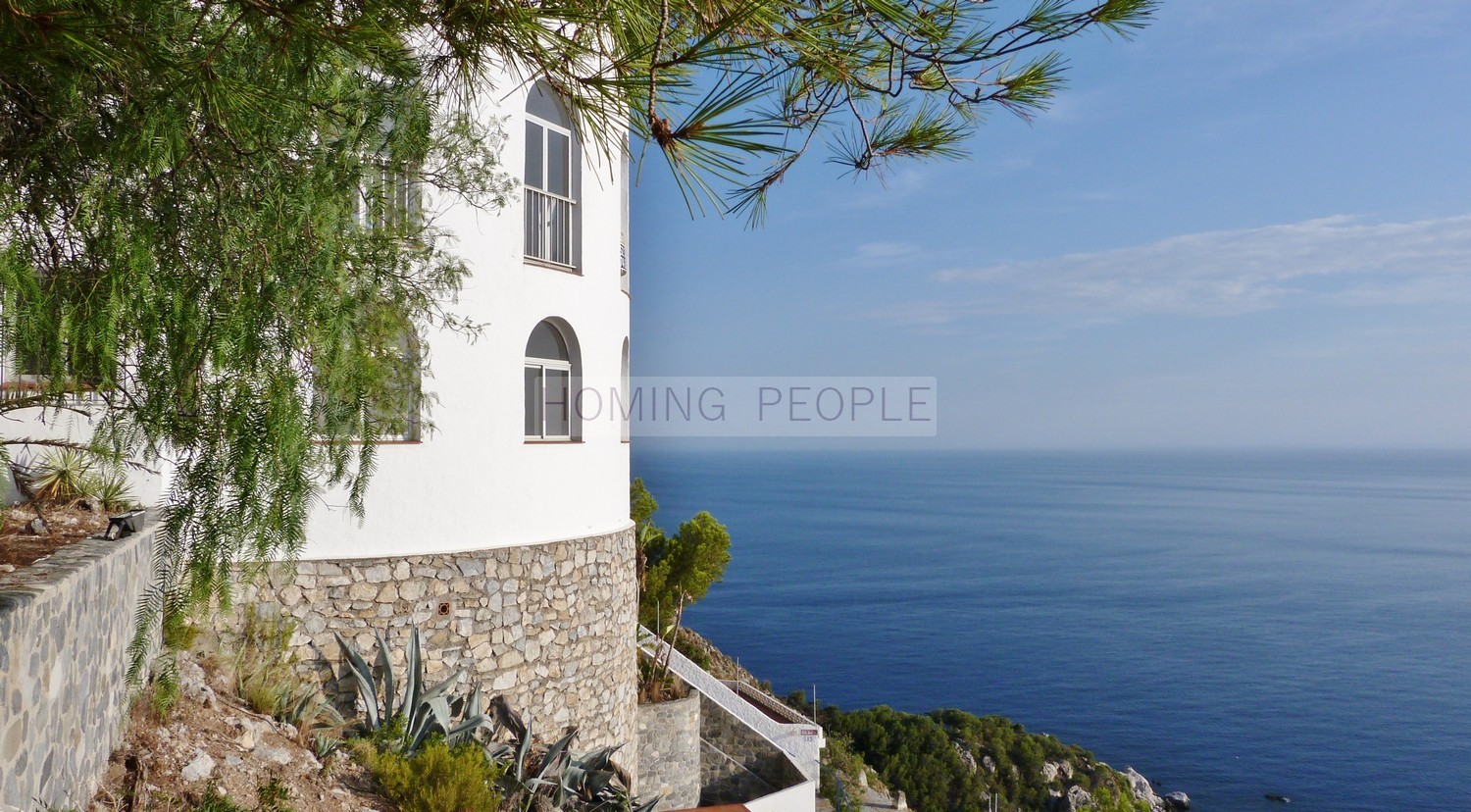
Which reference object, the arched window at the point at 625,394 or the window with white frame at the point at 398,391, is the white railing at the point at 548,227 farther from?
the window with white frame at the point at 398,391

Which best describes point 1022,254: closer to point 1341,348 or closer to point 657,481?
point 1341,348

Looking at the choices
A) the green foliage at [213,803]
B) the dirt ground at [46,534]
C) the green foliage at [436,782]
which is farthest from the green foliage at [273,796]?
the dirt ground at [46,534]

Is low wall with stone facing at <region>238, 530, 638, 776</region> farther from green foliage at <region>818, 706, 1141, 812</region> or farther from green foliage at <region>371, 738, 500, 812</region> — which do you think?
green foliage at <region>818, 706, 1141, 812</region>

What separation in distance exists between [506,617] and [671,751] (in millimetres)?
5448

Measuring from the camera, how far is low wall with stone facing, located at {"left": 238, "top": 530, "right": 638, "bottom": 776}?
8.82 m

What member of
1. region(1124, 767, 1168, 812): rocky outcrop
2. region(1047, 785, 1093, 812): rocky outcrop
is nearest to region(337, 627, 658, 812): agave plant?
region(1047, 785, 1093, 812): rocky outcrop

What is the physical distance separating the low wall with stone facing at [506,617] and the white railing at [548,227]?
3.24 metres

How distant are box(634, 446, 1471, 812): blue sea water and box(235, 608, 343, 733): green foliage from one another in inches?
1685

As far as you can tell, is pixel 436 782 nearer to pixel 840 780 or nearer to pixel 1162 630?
pixel 840 780

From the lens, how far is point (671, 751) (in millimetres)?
14023

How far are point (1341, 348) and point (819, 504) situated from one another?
70.5m

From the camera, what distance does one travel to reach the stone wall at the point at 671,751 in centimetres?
1361

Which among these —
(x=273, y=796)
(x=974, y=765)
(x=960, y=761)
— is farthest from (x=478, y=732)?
(x=974, y=765)

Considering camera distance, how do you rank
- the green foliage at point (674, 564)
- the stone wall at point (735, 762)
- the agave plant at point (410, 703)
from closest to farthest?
the agave plant at point (410, 703), the stone wall at point (735, 762), the green foliage at point (674, 564)
